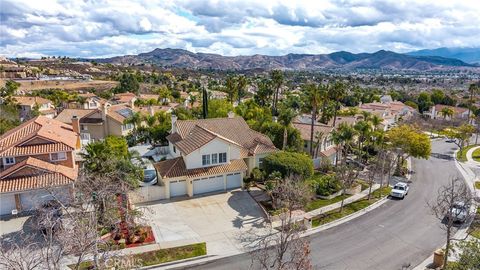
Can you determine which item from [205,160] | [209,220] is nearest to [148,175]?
[205,160]

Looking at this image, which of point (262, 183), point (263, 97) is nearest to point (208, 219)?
point (262, 183)

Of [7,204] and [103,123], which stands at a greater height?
[103,123]

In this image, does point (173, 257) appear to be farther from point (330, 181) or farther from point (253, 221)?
point (330, 181)

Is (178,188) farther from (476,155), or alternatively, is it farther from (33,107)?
(33,107)

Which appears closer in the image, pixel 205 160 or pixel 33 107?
pixel 205 160

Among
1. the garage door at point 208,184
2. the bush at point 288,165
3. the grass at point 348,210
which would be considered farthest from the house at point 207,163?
the grass at point 348,210

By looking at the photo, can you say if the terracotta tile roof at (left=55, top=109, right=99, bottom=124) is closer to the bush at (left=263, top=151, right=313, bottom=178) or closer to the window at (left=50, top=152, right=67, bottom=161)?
the window at (left=50, top=152, right=67, bottom=161)
